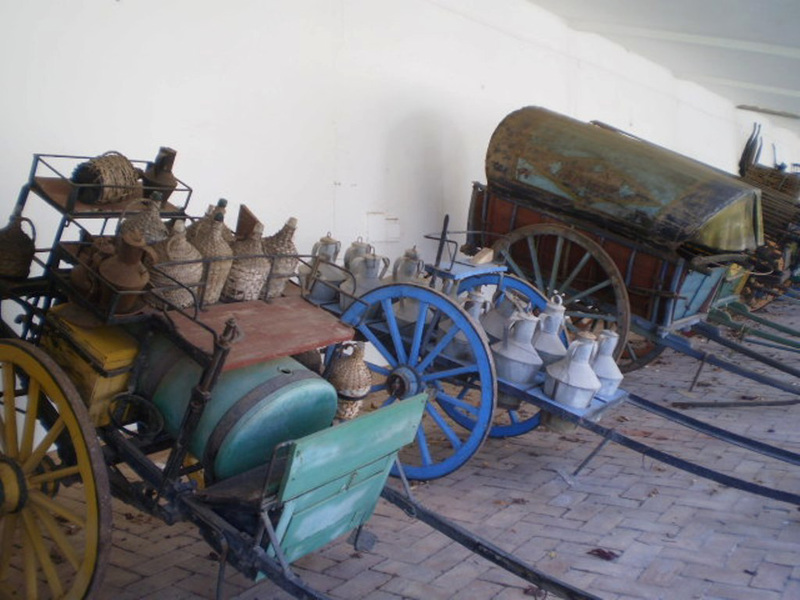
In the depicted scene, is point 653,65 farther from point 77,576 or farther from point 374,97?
point 77,576

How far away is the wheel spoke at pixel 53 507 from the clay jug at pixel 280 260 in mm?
1117

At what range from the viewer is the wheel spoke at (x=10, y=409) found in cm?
250

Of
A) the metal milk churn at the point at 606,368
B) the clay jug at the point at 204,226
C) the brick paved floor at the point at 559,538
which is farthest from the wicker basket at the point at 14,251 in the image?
the metal milk churn at the point at 606,368

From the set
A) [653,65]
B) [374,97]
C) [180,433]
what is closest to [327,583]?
[180,433]

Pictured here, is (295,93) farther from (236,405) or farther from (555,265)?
(236,405)

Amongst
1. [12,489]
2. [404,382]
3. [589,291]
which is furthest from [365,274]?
[12,489]

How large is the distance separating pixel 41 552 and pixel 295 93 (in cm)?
346

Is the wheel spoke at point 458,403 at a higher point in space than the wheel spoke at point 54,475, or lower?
lower

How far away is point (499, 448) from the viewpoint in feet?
15.1

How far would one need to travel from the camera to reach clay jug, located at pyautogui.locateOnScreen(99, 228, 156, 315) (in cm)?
235

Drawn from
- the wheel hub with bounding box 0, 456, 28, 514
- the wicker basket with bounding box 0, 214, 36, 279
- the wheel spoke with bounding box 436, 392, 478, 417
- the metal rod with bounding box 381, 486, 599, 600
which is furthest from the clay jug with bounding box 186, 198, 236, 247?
the wheel spoke with bounding box 436, 392, 478, 417

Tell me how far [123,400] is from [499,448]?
273 centimetres

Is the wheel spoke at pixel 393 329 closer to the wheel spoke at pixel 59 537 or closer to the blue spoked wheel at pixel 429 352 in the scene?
the blue spoked wheel at pixel 429 352

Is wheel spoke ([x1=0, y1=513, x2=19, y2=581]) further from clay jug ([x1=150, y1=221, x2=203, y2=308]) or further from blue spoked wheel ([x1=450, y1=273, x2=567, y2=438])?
blue spoked wheel ([x1=450, y1=273, x2=567, y2=438])
